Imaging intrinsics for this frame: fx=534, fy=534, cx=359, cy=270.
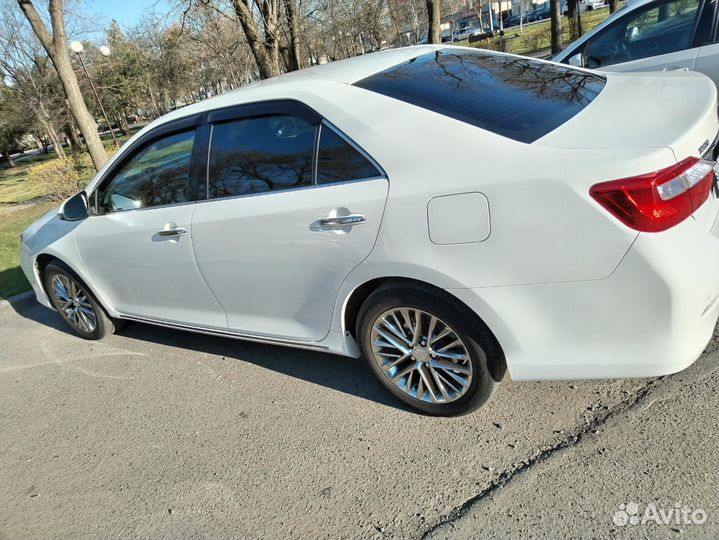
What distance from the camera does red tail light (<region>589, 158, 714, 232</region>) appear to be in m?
1.93

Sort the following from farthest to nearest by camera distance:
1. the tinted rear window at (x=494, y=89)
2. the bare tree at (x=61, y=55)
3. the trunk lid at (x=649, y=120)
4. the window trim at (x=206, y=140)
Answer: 1. the bare tree at (x=61, y=55)
2. the window trim at (x=206, y=140)
3. the tinted rear window at (x=494, y=89)
4. the trunk lid at (x=649, y=120)

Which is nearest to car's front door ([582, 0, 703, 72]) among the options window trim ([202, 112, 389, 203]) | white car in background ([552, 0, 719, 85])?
white car in background ([552, 0, 719, 85])

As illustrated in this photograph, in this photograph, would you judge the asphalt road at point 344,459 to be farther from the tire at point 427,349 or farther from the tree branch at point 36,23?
the tree branch at point 36,23

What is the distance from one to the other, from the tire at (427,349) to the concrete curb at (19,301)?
449cm

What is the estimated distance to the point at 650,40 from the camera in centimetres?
533

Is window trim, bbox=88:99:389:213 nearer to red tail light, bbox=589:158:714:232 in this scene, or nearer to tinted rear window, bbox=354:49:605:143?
tinted rear window, bbox=354:49:605:143

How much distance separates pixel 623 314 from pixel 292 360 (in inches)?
85.7

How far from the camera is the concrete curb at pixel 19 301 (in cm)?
555

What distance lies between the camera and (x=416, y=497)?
7.60ft

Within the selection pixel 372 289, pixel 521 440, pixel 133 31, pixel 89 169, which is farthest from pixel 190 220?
pixel 133 31

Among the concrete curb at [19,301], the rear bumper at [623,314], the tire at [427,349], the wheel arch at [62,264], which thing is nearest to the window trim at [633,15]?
the rear bumper at [623,314]

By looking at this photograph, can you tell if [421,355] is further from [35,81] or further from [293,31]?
[35,81]

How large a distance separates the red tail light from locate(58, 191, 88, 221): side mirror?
11.3 ft

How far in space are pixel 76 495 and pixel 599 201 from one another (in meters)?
2.83
